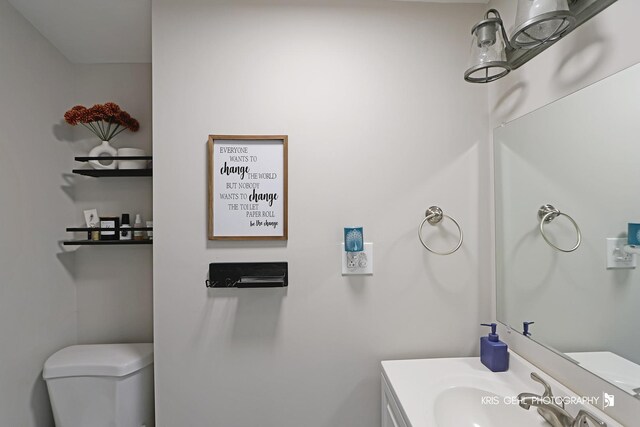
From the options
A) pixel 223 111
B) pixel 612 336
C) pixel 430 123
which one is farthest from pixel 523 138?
pixel 223 111

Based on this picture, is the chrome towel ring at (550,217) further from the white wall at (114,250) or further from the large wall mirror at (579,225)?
the white wall at (114,250)

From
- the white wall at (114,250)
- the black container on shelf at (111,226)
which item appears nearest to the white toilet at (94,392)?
the white wall at (114,250)

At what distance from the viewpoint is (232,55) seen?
1.25 metres

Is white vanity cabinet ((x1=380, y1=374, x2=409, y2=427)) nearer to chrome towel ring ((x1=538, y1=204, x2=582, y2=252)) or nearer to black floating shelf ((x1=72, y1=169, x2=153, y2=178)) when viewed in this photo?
chrome towel ring ((x1=538, y1=204, x2=582, y2=252))

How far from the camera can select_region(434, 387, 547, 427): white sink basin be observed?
0.92 meters

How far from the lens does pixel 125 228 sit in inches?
59.0

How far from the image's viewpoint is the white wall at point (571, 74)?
29.6 inches

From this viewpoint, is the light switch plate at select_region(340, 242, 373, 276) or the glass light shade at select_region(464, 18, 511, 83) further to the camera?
the light switch plate at select_region(340, 242, 373, 276)

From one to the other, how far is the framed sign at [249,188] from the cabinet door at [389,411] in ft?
2.60

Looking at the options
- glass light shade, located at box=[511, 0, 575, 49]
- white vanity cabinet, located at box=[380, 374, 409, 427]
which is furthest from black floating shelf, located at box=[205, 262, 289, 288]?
glass light shade, located at box=[511, 0, 575, 49]

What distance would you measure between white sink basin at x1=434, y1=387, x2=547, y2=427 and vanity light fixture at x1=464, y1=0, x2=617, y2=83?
1191 millimetres

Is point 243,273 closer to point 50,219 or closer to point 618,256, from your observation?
point 50,219

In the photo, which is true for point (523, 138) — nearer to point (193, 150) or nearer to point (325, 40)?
point (325, 40)

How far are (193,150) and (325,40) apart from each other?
2.60 feet
